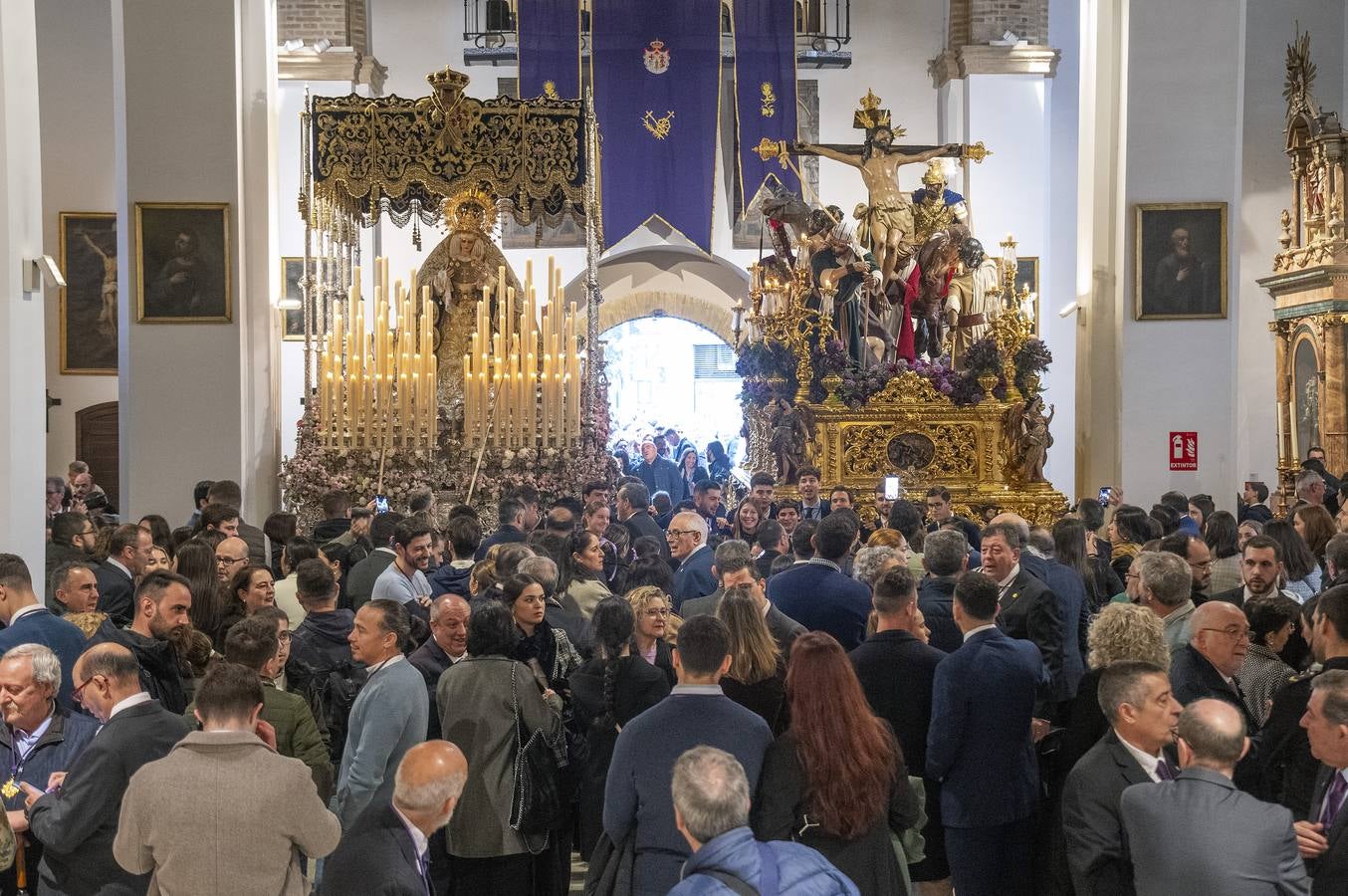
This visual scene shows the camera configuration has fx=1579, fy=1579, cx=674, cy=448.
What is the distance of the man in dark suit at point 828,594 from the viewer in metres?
7.05

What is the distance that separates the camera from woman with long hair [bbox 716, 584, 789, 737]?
5527 mm

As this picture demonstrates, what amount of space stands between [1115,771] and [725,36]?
68.3ft

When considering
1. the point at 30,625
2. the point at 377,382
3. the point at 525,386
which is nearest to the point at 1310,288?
the point at 525,386

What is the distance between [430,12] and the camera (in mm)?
24750

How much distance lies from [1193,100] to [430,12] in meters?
13.4

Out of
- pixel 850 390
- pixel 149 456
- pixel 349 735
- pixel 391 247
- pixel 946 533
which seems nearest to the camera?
pixel 349 735

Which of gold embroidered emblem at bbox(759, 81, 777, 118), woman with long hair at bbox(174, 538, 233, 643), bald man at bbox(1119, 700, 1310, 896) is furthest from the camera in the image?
gold embroidered emblem at bbox(759, 81, 777, 118)

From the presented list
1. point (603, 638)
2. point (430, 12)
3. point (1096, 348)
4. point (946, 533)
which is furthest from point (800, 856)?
point (430, 12)

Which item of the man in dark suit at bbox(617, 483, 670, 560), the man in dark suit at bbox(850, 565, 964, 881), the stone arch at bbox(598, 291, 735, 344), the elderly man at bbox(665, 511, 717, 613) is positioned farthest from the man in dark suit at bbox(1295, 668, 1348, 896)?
the stone arch at bbox(598, 291, 735, 344)

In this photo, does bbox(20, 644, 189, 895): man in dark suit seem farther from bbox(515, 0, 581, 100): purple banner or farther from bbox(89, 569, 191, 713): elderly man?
bbox(515, 0, 581, 100): purple banner

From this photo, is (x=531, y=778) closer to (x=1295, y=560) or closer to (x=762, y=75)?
(x=1295, y=560)

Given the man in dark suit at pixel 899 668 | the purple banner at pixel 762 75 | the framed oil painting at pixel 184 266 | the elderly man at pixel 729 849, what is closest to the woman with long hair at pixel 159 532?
the man in dark suit at pixel 899 668

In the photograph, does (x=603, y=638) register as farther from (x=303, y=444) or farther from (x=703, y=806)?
(x=303, y=444)

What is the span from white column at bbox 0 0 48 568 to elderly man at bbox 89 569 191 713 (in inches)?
133
